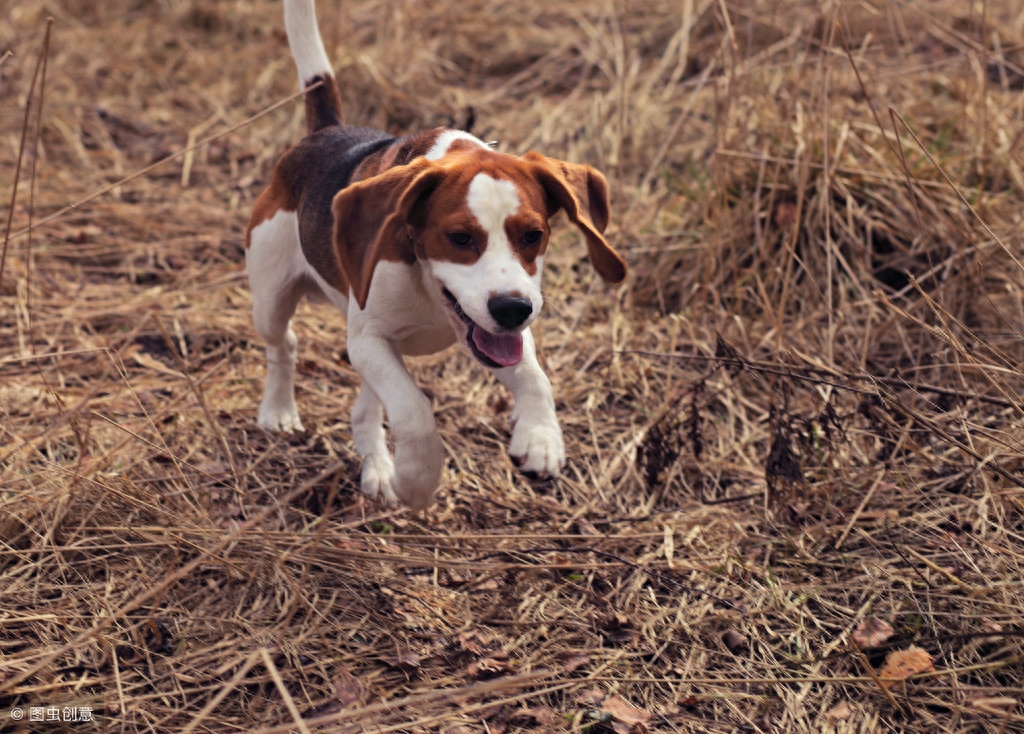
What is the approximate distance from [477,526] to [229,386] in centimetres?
150

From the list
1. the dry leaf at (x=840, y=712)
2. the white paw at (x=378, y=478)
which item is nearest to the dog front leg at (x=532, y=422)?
the white paw at (x=378, y=478)

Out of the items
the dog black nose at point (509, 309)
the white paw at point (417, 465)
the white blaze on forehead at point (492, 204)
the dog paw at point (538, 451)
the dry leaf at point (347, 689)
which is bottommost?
the dry leaf at point (347, 689)

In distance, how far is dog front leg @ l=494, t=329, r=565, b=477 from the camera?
10.1ft

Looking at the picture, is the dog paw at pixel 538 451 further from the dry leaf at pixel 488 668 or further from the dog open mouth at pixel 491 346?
the dry leaf at pixel 488 668

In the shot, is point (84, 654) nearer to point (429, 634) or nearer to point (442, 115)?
point (429, 634)

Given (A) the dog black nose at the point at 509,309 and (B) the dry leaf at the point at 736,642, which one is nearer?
(A) the dog black nose at the point at 509,309

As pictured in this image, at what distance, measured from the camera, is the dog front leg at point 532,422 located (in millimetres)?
3074

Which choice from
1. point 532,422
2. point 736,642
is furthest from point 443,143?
point 736,642

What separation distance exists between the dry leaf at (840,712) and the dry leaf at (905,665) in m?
0.12

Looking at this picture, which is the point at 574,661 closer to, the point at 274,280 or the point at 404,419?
the point at 404,419

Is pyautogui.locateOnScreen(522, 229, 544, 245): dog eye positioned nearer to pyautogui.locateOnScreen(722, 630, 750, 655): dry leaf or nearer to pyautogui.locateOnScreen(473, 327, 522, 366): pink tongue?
pyautogui.locateOnScreen(473, 327, 522, 366): pink tongue

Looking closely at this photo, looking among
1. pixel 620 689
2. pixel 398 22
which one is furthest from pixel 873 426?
pixel 398 22

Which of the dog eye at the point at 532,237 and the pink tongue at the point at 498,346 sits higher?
the dog eye at the point at 532,237

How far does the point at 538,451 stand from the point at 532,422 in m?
0.14
